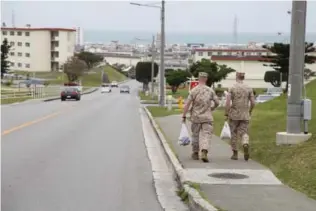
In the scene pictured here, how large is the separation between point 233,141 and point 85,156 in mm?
3483

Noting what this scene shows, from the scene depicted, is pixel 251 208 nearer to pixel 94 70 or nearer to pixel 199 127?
pixel 199 127

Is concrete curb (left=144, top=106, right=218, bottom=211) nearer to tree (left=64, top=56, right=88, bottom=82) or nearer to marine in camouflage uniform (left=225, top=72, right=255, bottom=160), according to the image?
marine in camouflage uniform (left=225, top=72, right=255, bottom=160)

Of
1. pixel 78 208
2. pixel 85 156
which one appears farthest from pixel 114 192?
pixel 85 156

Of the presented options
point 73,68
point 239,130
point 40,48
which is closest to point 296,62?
point 239,130

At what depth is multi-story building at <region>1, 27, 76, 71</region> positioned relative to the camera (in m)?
149

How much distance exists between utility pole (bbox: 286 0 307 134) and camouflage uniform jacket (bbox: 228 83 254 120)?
151 cm

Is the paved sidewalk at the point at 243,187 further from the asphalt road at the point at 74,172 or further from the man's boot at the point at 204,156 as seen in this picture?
the asphalt road at the point at 74,172

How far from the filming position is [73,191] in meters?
9.16

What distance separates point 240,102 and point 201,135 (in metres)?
1.01

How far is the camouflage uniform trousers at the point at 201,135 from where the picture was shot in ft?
38.1

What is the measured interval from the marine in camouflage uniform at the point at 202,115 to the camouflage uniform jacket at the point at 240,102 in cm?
35

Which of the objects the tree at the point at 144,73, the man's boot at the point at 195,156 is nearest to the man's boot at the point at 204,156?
the man's boot at the point at 195,156

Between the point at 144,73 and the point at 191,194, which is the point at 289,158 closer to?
the point at 191,194

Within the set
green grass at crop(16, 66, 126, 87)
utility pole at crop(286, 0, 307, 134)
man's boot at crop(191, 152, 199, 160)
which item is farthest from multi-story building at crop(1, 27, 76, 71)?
man's boot at crop(191, 152, 199, 160)
